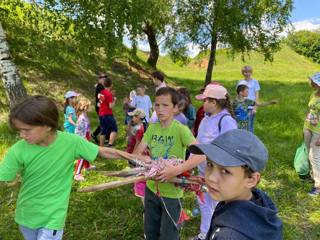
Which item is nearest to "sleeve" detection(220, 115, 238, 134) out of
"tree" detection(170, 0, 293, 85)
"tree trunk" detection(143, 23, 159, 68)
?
"tree" detection(170, 0, 293, 85)

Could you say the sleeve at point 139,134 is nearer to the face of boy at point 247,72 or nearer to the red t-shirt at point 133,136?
the red t-shirt at point 133,136

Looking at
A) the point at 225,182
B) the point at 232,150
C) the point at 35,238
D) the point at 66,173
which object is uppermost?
the point at 232,150

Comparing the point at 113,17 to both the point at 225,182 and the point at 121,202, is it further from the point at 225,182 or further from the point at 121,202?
the point at 225,182

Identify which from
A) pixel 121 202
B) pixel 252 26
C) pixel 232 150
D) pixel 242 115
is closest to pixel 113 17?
pixel 242 115

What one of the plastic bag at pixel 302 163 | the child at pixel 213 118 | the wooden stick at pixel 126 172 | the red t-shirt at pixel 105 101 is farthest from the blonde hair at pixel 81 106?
the wooden stick at pixel 126 172

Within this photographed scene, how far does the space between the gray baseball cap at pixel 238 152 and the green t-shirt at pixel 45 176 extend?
1.44 m

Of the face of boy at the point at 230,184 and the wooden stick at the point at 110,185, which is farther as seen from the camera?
the wooden stick at the point at 110,185

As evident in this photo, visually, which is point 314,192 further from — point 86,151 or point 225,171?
point 225,171

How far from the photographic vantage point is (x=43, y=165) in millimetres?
2928

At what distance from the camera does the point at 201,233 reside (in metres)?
4.60

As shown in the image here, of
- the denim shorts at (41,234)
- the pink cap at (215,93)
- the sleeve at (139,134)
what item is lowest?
the denim shorts at (41,234)

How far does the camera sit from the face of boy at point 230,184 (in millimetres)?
1850

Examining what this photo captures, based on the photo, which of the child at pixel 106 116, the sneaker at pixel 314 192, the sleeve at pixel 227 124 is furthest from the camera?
the child at pixel 106 116

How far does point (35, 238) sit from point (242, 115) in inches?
213
